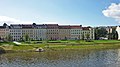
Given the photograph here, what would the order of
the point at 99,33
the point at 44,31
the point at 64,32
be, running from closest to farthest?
the point at 44,31
the point at 64,32
the point at 99,33

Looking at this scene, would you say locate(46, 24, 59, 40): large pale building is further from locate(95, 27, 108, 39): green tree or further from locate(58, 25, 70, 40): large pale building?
locate(95, 27, 108, 39): green tree

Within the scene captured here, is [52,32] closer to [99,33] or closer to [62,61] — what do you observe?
[99,33]

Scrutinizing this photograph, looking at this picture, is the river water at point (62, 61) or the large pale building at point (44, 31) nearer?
the river water at point (62, 61)

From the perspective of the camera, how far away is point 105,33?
164 meters

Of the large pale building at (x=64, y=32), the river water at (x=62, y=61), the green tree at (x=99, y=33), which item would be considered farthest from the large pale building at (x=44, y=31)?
the river water at (x=62, y=61)

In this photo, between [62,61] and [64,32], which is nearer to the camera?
[62,61]

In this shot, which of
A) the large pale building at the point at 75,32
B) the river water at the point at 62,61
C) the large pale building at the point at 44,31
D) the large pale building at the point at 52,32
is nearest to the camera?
the river water at the point at 62,61

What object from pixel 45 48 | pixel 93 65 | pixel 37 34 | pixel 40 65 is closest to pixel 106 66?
pixel 93 65

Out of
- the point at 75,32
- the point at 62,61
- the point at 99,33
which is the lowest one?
the point at 62,61

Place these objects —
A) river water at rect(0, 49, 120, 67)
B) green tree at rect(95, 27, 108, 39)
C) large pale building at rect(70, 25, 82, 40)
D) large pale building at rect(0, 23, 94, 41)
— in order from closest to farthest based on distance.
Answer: river water at rect(0, 49, 120, 67)
large pale building at rect(0, 23, 94, 41)
large pale building at rect(70, 25, 82, 40)
green tree at rect(95, 27, 108, 39)

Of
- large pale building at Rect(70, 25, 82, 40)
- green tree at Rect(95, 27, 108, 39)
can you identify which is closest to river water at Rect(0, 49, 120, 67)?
large pale building at Rect(70, 25, 82, 40)

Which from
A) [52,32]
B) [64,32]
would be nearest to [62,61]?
[52,32]

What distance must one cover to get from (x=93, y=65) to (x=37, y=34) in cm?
10414

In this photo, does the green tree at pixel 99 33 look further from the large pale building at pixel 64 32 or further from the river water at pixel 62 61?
the river water at pixel 62 61
